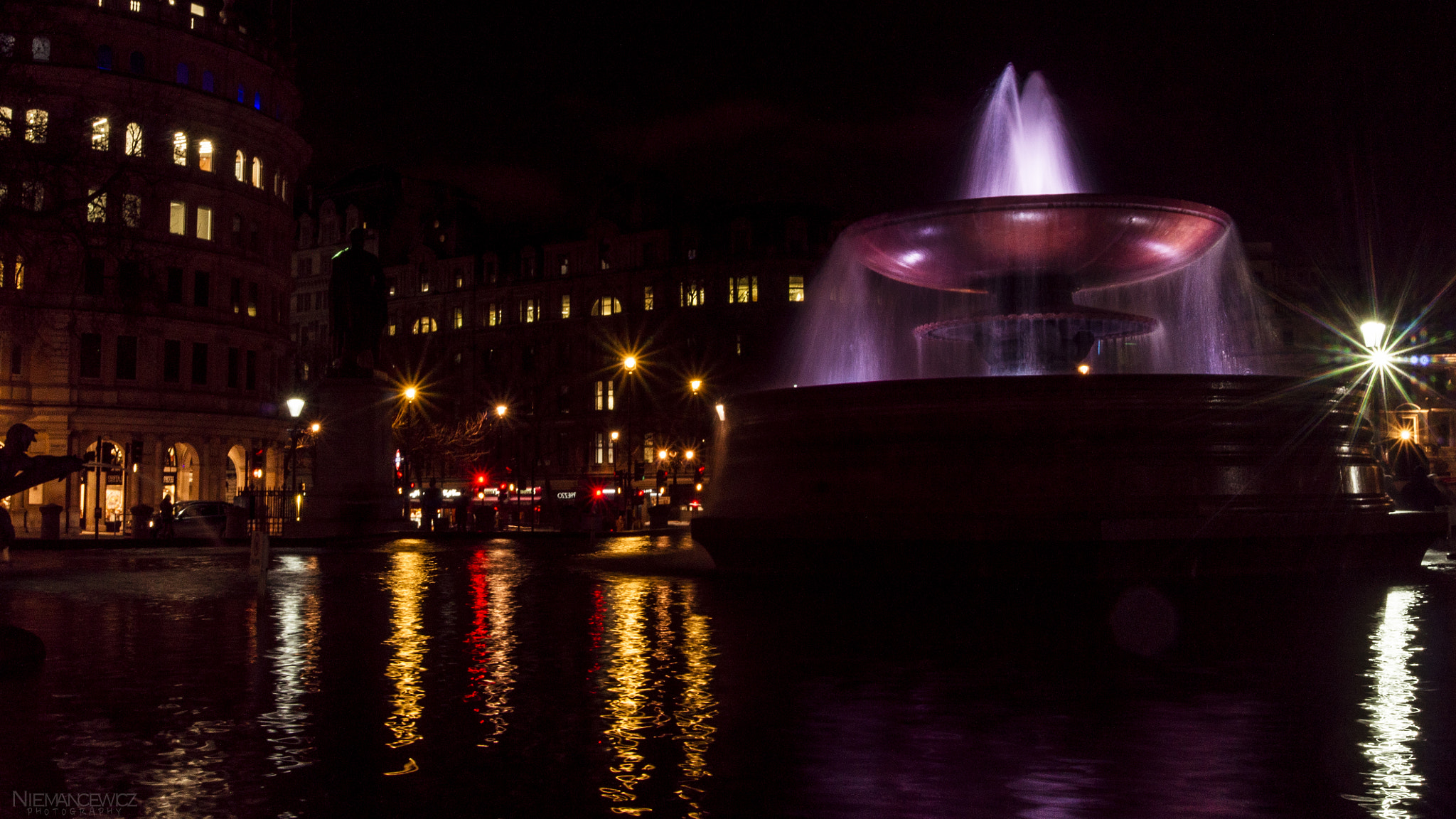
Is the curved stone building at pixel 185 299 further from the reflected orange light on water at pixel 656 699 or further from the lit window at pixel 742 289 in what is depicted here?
the reflected orange light on water at pixel 656 699

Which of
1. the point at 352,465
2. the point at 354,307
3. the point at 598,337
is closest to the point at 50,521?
the point at 352,465

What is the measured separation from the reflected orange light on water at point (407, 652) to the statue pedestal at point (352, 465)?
11.2 meters

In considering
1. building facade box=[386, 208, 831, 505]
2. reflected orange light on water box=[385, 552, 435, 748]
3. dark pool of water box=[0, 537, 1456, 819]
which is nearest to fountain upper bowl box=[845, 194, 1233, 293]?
dark pool of water box=[0, 537, 1456, 819]

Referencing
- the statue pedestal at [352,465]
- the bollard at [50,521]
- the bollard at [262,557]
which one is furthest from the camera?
the bollard at [50,521]

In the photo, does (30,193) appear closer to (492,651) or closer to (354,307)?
(354,307)

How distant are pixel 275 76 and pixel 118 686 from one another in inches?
2208

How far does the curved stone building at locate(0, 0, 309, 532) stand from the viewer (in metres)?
49.8

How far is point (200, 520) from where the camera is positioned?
39875 mm

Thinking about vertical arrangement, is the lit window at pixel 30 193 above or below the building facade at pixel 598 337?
below

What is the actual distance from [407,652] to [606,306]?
2972 inches

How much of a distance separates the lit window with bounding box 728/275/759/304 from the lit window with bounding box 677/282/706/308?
1778mm

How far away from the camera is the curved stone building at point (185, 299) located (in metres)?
49.8

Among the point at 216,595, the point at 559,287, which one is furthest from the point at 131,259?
the point at 559,287

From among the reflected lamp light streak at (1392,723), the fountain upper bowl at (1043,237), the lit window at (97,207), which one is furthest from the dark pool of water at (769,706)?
the lit window at (97,207)
